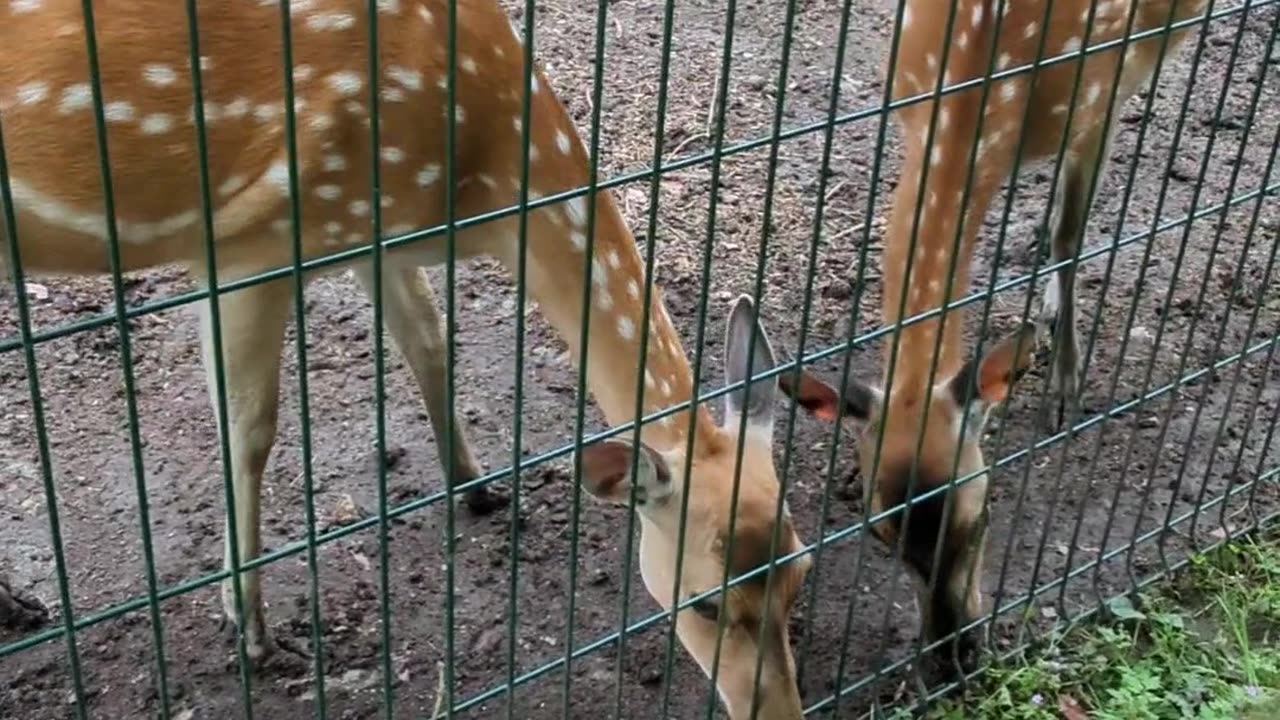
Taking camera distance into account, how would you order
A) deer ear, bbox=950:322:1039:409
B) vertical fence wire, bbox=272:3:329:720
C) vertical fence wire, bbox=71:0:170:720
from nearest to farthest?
1. vertical fence wire, bbox=71:0:170:720
2. vertical fence wire, bbox=272:3:329:720
3. deer ear, bbox=950:322:1039:409

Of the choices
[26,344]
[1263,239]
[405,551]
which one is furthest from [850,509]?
[26,344]

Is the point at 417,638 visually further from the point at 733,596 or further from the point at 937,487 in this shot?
the point at 937,487

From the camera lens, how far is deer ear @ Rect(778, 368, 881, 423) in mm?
2984

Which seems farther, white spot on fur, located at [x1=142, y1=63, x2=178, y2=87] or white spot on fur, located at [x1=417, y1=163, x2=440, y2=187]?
white spot on fur, located at [x1=417, y1=163, x2=440, y2=187]

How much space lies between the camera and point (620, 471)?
2.52m

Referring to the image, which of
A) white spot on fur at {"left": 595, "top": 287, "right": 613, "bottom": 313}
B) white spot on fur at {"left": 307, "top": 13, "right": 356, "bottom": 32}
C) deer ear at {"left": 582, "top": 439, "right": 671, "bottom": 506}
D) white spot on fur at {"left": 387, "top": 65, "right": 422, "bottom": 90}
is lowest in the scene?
deer ear at {"left": 582, "top": 439, "right": 671, "bottom": 506}

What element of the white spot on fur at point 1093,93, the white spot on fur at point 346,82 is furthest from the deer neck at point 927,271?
the white spot on fur at point 346,82

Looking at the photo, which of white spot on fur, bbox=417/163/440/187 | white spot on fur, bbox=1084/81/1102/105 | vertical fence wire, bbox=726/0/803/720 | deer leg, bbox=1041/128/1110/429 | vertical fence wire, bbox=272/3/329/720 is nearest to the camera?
vertical fence wire, bbox=272/3/329/720

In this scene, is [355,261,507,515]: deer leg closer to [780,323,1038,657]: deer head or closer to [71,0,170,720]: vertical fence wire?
[780,323,1038,657]: deer head

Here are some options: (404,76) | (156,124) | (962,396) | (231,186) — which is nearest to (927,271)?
(962,396)

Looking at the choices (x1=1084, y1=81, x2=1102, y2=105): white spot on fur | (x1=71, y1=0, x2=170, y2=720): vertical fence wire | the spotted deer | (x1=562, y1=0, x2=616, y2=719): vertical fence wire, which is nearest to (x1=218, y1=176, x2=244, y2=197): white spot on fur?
(x1=562, y1=0, x2=616, y2=719): vertical fence wire

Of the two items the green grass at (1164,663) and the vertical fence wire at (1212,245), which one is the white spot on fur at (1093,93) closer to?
the vertical fence wire at (1212,245)

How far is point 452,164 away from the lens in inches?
74.6

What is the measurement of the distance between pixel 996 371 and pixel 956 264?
0.97 ft
